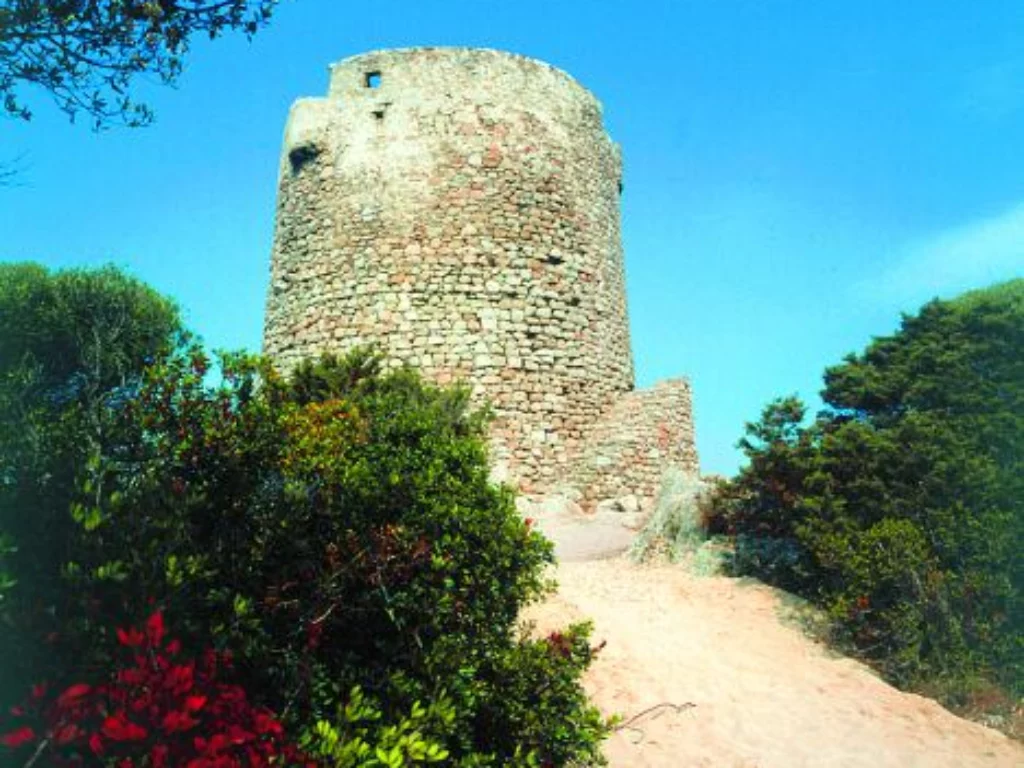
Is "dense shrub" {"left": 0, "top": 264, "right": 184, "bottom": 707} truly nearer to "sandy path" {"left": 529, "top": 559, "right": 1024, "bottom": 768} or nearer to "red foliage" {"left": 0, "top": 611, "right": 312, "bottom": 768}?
"red foliage" {"left": 0, "top": 611, "right": 312, "bottom": 768}

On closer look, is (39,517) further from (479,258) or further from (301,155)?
(301,155)

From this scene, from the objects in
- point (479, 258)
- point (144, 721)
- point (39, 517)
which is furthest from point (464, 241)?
point (144, 721)

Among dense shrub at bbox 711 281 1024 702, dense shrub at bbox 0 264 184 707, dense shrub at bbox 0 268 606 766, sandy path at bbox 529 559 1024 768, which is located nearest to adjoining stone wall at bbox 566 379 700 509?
dense shrub at bbox 711 281 1024 702

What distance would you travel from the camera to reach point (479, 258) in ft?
45.8

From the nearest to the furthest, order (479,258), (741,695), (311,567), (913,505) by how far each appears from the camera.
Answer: (311,567), (741,695), (913,505), (479,258)

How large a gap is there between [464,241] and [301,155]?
13.2 feet

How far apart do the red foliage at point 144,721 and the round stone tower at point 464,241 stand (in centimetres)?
995

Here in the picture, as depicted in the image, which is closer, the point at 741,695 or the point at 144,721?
the point at 144,721

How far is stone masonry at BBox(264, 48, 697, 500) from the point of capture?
13.6 metres

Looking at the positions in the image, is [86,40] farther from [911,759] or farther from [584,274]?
[584,274]

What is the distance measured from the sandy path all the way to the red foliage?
3.55 metres

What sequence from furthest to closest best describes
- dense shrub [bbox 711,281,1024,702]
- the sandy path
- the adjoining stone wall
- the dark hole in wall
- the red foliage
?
the dark hole in wall
the adjoining stone wall
dense shrub [bbox 711,281,1024,702]
the sandy path
the red foliage

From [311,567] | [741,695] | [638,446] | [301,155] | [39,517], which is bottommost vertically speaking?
[741,695]

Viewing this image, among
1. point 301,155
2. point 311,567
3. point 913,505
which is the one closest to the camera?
point 311,567
